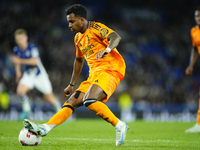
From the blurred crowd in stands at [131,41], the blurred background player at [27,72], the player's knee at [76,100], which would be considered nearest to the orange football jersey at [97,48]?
the player's knee at [76,100]

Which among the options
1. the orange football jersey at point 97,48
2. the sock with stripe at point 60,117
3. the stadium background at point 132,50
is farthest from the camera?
the stadium background at point 132,50

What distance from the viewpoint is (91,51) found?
4301mm

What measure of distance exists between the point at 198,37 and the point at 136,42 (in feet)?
41.9

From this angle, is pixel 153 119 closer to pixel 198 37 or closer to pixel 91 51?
pixel 198 37

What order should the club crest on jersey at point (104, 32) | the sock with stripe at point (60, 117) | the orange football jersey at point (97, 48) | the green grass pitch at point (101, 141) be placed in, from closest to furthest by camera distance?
the green grass pitch at point (101, 141)
the sock with stripe at point (60, 117)
the club crest on jersey at point (104, 32)
the orange football jersey at point (97, 48)

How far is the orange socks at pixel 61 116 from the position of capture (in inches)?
158

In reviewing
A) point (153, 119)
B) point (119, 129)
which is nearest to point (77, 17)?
point (119, 129)

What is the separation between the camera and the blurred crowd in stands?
51.5 ft

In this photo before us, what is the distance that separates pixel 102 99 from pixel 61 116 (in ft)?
1.97

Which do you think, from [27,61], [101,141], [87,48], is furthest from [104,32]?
[27,61]

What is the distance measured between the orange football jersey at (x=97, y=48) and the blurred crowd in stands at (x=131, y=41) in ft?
32.8

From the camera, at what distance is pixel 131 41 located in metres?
19.1

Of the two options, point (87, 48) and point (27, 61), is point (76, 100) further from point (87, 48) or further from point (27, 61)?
point (27, 61)

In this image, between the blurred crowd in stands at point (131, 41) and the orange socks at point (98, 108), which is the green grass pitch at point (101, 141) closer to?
the orange socks at point (98, 108)
